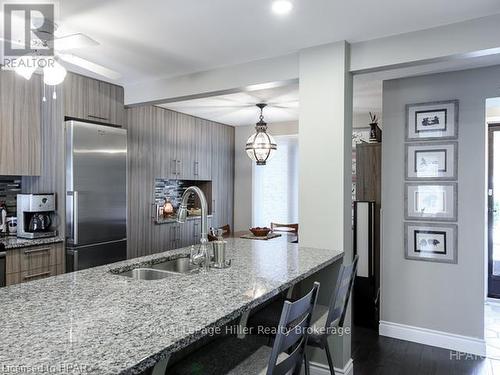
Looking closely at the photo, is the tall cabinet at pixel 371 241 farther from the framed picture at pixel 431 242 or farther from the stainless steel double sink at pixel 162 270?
the stainless steel double sink at pixel 162 270

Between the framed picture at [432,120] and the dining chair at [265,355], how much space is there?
2.44 meters

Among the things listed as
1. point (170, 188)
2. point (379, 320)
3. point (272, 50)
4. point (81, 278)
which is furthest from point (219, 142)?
point (81, 278)

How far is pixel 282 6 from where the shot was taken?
2139 mm

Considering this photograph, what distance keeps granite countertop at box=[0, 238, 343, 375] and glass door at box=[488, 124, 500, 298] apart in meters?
3.62

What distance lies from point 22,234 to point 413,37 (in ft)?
12.1

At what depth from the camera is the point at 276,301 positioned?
2.45 m

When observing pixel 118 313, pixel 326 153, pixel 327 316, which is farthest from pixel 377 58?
pixel 118 313

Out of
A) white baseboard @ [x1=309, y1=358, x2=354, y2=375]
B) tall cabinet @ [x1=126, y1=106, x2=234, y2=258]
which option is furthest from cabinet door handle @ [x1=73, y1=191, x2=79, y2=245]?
white baseboard @ [x1=309, y1=358, x2=354, y2=375]

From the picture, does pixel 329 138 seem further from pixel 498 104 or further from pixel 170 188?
pixel 170 188

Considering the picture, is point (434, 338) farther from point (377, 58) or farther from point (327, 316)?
point (377, 58)

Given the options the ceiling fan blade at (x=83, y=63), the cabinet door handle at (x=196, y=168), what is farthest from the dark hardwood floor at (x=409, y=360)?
the cabinet door handle at (x=196, y=168)

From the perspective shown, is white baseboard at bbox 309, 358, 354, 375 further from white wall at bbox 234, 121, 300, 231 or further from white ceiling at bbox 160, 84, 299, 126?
white wall at bbox 234, 121, 300, 231

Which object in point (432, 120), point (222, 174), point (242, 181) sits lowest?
point (242, 181)

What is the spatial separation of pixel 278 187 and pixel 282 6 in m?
4.55
